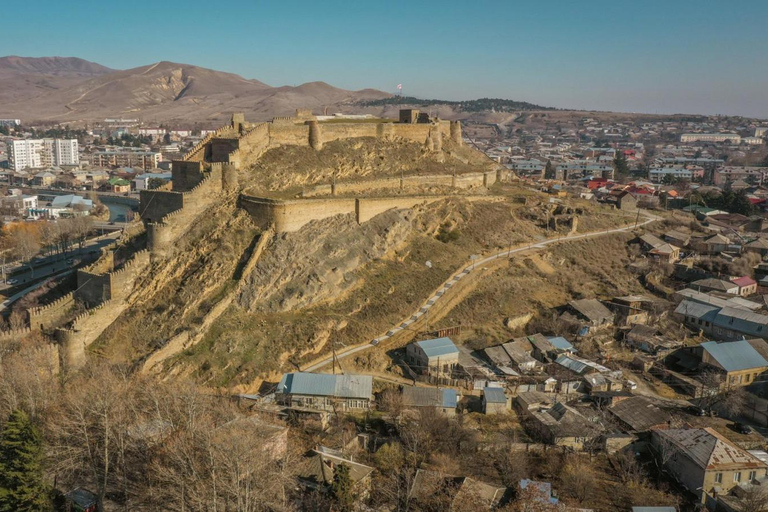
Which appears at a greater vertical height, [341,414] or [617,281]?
[617,281]

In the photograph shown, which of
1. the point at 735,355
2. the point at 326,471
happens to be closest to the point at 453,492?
the point at 326,471

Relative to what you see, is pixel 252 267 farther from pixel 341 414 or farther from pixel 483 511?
pixel 483 511

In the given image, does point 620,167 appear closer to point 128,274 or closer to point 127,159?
point 127,159

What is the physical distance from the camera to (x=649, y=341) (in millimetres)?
31844

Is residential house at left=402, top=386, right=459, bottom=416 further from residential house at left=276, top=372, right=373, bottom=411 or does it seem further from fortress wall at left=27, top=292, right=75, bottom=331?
fortress wall at left=27, top=292, right=75, bottom=331

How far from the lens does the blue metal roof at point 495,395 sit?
2525 cm

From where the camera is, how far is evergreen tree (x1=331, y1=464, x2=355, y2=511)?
17.7 meters

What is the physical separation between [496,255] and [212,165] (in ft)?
59.2

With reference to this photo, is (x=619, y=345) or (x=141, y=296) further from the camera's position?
(x=619, y=345)

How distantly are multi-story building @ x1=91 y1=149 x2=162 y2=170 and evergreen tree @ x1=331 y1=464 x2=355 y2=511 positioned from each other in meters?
99.4

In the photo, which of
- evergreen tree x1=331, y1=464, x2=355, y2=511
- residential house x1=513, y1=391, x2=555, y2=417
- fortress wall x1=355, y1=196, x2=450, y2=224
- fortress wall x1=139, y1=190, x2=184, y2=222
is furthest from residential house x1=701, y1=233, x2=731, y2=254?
evergreen tree x1=331, y1=464, x2=355, y2=511

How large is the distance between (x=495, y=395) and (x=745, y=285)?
24.1m

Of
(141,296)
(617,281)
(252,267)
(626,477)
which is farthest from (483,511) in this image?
(617,281)

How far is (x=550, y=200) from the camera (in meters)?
48.5
